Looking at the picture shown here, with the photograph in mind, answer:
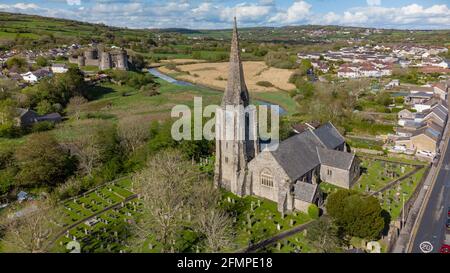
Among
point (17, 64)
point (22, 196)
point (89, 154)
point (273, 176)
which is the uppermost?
point (17, 64)

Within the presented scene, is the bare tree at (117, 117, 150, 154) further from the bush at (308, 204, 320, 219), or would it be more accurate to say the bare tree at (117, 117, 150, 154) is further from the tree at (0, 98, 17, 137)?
the bush at (308, 204, 320, 219)

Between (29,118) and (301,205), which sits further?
(29,118)

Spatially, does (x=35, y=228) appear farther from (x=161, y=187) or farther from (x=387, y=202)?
(x=387, y=202)

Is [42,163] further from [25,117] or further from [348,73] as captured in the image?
[348,73]

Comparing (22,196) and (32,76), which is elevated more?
(32,76)

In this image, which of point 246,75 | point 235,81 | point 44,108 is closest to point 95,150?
point 235,81

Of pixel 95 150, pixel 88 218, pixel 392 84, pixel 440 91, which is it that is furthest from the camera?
pixel 392 84

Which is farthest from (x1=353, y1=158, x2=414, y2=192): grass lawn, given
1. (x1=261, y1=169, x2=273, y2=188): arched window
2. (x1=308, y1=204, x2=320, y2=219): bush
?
(x1=261, y1=169, x2=273, y2=188): arched window
